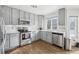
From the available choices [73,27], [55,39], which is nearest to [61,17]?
[73,27]

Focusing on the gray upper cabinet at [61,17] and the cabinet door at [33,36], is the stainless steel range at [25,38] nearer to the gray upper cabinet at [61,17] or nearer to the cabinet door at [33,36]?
the cabinet door at [33,36]

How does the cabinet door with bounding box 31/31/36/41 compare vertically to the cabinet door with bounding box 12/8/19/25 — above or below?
below

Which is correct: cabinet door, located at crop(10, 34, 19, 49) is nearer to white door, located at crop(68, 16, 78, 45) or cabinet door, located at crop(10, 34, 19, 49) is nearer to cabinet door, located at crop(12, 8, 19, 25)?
cabinet door, located at crop(12, 8, 19, 25)

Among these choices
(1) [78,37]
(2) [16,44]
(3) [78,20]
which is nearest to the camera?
(1) [78,37]

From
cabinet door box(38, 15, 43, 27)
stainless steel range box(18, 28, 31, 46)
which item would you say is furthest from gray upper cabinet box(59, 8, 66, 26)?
stainless steel range box(18, 28, 31, 46)

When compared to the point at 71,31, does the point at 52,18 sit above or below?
above

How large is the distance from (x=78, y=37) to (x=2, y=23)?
1.69 m

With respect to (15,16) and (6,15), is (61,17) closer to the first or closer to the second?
(15,16)

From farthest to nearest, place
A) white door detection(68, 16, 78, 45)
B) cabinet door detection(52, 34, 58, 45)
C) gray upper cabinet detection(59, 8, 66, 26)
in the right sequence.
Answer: cabinet door detection(52, 34, 58, 45) → gray upper cabinet detection(59, 8, 66, 26) → white door detection(68, 16, 78, 45)

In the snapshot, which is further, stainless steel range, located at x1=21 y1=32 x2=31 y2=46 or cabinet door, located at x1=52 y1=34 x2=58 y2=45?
cabinet door, located at x1=52 y1=34 x2=58 y2=45

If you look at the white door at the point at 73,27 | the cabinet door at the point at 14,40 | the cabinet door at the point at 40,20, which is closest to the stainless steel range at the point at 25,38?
the cabinet door at the point at 14,40
